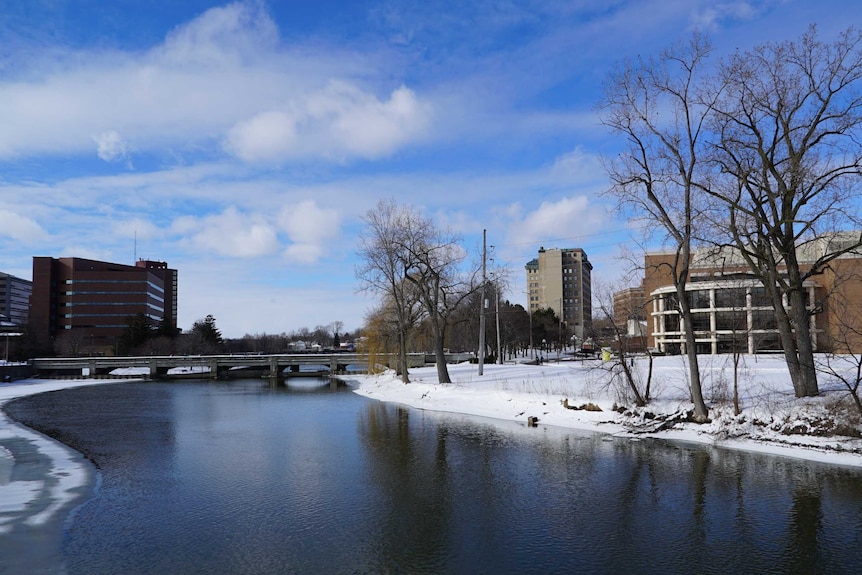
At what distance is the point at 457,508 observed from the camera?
43.2 feet

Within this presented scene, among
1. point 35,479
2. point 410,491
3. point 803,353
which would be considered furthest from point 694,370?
point 35,479

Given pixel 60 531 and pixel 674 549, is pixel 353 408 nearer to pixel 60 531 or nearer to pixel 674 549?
pixel 60 531

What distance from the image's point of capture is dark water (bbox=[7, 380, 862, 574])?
9961mm

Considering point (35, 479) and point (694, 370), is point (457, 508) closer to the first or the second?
point (35, 479)

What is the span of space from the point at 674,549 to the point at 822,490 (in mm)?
6597

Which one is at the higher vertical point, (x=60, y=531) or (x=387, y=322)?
(x=387, y=322)

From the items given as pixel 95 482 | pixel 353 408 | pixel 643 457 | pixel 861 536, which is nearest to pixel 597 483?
pixel 643 457

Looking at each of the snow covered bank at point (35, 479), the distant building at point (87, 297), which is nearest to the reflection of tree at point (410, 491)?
the snow covered bank at point (35, 479)

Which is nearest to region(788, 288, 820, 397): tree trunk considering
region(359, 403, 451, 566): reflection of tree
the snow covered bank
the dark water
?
the dark water

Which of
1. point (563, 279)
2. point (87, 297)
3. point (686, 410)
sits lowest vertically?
point (686, 410)

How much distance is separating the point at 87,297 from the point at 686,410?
15022 centimetres

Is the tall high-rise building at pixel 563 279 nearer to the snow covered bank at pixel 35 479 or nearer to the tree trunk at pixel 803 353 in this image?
the tree trunk at pixel 803 353

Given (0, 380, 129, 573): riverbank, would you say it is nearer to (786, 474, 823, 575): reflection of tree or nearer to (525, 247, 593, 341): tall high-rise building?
(786, 474, 823, 575): reflection of tree

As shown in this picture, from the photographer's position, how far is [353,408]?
3694cm
